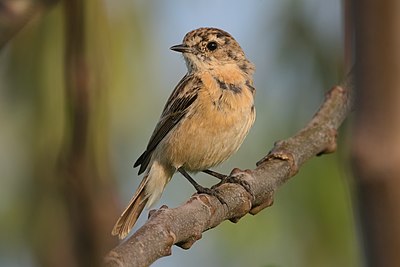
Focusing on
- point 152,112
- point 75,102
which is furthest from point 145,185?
point 75,102

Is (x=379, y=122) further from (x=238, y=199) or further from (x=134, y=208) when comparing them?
(x=134, y=208)

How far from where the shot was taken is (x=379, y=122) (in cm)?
79

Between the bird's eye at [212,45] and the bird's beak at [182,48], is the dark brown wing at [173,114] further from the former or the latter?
the bird's eye at [212,45]

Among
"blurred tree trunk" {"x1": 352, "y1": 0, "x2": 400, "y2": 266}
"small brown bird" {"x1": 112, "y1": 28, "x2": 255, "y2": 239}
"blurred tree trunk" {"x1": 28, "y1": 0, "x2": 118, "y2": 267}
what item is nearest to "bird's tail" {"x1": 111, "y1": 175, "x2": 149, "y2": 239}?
"small brown bird" {"x1": 112, "y1": 28, "x2": 255, "y2": 239}

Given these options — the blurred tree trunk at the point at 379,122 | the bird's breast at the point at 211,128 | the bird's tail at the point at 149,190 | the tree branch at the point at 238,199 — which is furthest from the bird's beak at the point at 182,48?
the blurred tree trunk at the point at 379,122

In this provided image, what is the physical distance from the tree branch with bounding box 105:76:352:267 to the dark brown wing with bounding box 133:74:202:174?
5.18 ft

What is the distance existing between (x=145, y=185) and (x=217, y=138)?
0.77 metres

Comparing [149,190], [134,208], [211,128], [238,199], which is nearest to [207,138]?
[211,128]

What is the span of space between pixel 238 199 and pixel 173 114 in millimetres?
2511

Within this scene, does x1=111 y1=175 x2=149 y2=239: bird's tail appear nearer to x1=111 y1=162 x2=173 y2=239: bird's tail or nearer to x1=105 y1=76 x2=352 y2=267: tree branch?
x1=111 y1=162 x2=173 y2=239: bird's tail

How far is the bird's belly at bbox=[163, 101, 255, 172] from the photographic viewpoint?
19.8 feet

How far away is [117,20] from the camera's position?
583cm

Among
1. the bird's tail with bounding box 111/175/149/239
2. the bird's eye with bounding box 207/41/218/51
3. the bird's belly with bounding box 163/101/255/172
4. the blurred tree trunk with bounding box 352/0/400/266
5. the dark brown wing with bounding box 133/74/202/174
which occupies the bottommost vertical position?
the blurred tree trunk with bounding box 352/0/400/266

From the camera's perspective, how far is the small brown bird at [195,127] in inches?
239
